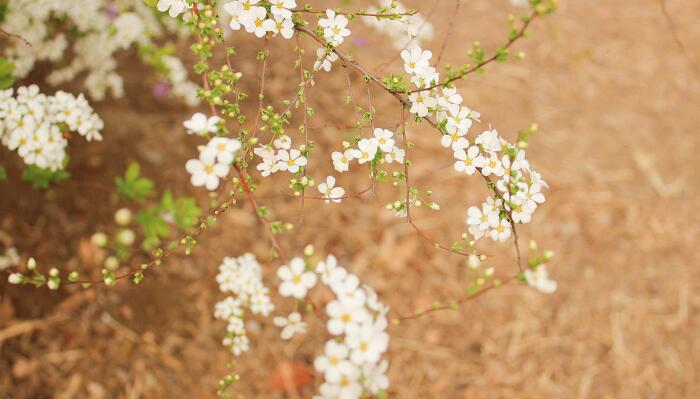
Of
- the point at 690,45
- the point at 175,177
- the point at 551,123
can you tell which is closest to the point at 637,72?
the point at 690,45

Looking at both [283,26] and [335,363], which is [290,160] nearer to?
[283,26]

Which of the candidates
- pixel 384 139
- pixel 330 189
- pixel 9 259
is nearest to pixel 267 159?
pixel 330 189

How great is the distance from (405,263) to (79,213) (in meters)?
1.47

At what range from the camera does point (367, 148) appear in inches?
55.4

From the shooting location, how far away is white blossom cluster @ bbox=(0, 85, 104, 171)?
156 cm

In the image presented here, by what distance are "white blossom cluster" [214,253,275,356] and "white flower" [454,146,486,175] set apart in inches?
27.4

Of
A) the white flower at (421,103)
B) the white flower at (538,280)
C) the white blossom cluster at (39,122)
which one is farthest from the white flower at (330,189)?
the white blossom cluster at (39,122)

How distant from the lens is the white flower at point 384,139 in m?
1.41

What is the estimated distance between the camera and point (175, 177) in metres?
2.65

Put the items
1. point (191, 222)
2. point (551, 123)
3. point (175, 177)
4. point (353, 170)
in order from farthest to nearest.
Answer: point (551, 123) < point (353, 170) < point (175, 177) < point (191, 222)

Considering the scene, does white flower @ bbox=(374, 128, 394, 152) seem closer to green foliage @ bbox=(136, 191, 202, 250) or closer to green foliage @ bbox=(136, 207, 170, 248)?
green foliage @ bbox=(136, 191, 202, 250)

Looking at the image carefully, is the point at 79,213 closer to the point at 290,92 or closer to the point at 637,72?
the point at 290,92

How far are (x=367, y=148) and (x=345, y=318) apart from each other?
0.44 metres

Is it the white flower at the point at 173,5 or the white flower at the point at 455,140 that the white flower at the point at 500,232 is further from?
the white flower at the point at 173,5
